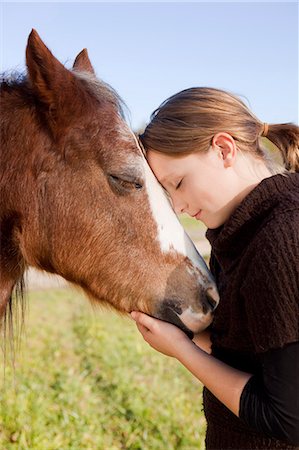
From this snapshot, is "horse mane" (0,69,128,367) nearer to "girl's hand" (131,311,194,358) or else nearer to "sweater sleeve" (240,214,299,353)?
"girl's hand" (131,311,194,358)

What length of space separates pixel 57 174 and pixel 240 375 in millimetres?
1182

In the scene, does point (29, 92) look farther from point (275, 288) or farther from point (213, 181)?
point (275, 288)

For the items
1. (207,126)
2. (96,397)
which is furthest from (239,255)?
(96,397)

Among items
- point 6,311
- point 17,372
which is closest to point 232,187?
point 6,311

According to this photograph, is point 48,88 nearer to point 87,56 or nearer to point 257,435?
point 87,56

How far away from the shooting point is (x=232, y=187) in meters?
2.25

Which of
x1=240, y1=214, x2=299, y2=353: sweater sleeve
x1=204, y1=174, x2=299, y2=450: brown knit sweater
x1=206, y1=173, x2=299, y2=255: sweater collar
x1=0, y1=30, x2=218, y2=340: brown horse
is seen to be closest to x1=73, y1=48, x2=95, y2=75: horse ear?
x1=0, y1=30, x2=218, y2=340: brown horse

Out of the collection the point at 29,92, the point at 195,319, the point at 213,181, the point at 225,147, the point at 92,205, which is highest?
the point at 29,92

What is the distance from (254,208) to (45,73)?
108 centimetres

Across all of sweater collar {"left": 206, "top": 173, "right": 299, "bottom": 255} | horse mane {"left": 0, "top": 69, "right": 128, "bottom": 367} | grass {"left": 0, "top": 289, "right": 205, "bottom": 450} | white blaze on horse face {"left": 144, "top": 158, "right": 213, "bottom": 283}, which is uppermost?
horse mane {"left": 0, "top": 69, "right": 128, "bottom": 367}

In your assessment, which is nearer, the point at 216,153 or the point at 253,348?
the point at 253,348

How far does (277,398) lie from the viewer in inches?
71.5

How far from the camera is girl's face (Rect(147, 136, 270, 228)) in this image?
7.38 feet

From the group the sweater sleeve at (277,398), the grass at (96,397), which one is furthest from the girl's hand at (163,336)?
the grass at (96,397)
